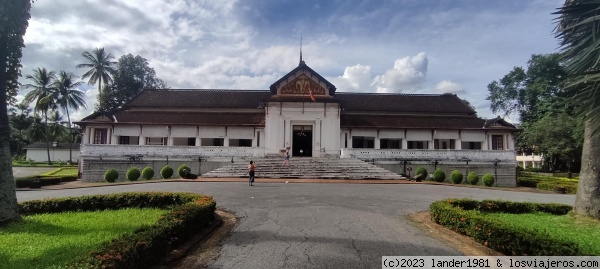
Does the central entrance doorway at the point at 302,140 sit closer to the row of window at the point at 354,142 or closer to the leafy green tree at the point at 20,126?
the row of window at the point at 354,142

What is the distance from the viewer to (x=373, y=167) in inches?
1013

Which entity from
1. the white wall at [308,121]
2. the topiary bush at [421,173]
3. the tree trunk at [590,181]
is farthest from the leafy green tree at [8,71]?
the white wall at [308,121]

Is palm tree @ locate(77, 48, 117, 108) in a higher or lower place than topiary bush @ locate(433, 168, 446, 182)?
higher

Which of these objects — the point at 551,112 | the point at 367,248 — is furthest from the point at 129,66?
the point at 551,112

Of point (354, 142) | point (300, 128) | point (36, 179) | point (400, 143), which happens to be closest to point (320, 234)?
point (36, 179)

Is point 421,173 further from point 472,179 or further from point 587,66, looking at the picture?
point 587,66

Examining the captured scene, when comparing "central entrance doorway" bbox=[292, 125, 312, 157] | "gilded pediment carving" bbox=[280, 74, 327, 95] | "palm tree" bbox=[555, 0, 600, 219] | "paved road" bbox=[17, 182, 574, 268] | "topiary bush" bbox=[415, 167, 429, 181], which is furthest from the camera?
"central entrance doorway" bbox=[292, 125, 312, 157]

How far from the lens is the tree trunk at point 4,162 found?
830 centimetres

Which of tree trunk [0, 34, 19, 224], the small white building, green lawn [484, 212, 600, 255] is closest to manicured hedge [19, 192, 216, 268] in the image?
tree trunk [0, 34, 19, 224]

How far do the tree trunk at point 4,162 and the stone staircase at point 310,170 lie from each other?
50.9 feet

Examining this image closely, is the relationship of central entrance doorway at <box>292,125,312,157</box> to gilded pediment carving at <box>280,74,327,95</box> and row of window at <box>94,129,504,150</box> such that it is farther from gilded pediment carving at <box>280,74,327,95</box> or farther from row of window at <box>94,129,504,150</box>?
row of window at <box>94,129,504,150</box>

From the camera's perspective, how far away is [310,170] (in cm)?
2506

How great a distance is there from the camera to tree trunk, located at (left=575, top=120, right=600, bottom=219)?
9.34 metres

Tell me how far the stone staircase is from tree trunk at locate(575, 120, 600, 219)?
48.3 ft
